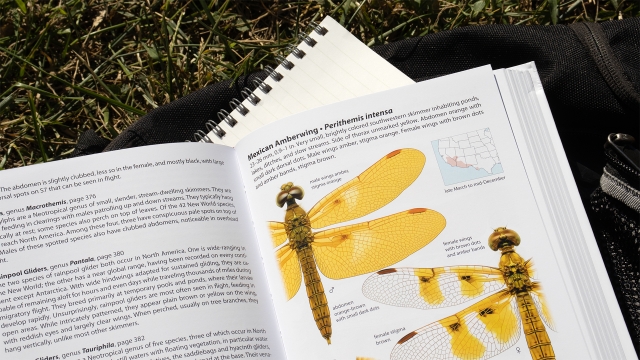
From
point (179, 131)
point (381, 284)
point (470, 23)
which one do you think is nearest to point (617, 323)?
point (381, 284)

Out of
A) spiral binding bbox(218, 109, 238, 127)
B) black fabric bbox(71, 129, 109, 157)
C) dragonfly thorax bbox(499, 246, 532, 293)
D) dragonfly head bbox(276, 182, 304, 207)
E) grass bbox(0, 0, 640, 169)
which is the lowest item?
dragonfly thorax bbox(499, 246, 532, 293)

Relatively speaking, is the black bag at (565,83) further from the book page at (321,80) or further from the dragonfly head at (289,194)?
the dragonfly head at (289,194)

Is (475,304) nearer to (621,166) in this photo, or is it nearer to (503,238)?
(503,238)

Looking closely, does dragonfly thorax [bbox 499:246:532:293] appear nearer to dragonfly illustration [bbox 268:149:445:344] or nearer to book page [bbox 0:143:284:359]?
dragonfly illustration [bbox 268:149:445:344]

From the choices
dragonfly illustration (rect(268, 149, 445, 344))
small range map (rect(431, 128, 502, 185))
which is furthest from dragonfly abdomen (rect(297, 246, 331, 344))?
small range map (rect(431, 128, 502, 185))

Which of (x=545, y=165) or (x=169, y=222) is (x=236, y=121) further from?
(x=545, y=165)

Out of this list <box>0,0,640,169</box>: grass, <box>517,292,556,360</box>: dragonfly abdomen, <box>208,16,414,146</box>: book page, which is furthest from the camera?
<box>0,0,640,169</box>: grass

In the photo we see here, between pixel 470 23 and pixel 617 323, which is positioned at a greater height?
pixel 470 23
